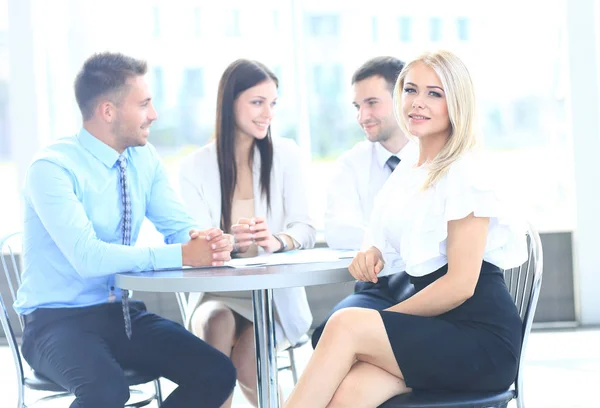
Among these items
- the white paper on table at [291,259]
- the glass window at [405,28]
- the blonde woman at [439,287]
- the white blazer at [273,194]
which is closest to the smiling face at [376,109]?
the white blazer at [273,194]

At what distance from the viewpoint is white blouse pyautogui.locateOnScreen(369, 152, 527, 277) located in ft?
6.66

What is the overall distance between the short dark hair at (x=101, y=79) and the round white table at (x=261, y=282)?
2.03 ft

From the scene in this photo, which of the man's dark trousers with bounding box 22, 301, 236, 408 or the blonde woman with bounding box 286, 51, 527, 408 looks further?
the man's dark trousers with bounding box 22, 301, 236, 408

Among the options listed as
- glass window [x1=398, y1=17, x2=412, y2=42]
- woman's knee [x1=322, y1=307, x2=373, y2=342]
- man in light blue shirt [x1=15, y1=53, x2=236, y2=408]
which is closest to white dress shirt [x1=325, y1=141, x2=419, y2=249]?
man in light blue shirt [x1=15, y1=53, x2=236, y2=408]

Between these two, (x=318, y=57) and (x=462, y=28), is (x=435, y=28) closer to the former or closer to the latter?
(x=462, y=28)

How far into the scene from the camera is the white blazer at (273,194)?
3.13m

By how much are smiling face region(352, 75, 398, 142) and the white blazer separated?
1.04 feet

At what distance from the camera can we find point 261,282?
204 centimetres

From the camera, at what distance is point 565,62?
16.3 feet

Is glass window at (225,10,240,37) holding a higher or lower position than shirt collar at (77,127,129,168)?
higher

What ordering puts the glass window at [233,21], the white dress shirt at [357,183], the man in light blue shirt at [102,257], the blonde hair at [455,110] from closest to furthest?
the blonde hair at [455,110], the man in light blue shirt at [102,257], the white dress shirt at [357,183], the glass window at [233,21]

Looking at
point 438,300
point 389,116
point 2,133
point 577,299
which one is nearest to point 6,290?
point 2,133

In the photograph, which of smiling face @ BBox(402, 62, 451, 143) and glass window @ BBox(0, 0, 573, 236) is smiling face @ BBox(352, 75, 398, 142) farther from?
glass window @ BBox(0, 0, 573, 236)

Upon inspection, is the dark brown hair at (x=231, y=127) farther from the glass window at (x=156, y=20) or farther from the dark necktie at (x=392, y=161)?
the glass window at (x=156, y=20)
